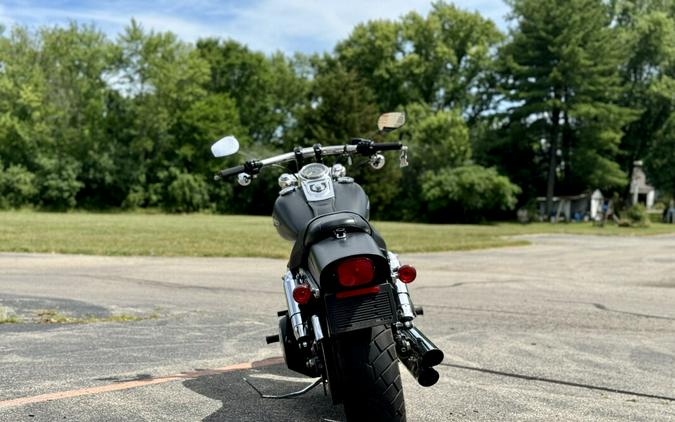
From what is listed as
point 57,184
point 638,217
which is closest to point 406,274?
point 638,217

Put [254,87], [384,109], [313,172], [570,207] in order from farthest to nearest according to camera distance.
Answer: [254,87]
[384,109]
[570,207]
[313,172]

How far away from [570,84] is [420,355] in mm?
50181

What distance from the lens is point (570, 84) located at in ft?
163

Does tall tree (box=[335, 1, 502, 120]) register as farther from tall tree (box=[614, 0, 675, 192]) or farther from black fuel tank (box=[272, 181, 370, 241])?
black fuel tank (box=[272, 181, 370, 241])

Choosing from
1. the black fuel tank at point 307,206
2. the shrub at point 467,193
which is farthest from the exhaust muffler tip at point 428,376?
the shrub at point 467,193

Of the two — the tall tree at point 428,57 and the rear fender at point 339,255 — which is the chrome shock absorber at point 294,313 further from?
the tall tree at point 428,57

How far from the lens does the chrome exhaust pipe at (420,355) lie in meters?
→ 3.45

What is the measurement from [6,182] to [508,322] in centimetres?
5672

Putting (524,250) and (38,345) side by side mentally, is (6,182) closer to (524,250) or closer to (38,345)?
(524,250)

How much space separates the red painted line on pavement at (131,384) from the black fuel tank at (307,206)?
159 centimetres

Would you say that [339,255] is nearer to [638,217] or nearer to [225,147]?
[225,147]

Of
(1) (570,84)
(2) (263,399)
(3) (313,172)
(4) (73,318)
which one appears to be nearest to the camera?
(3) (313,172)

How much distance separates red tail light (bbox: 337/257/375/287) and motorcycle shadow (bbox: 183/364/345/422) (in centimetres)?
117

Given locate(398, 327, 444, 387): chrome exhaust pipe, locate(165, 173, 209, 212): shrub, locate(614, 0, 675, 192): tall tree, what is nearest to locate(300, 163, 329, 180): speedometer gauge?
locate(398, 327, 444, 387): chrome exhaust pipe
